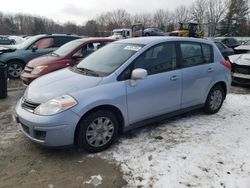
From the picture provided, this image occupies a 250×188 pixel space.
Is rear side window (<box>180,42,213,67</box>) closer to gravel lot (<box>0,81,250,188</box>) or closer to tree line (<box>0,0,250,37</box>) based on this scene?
gravel lot (<box>0,81,250,188</box>)

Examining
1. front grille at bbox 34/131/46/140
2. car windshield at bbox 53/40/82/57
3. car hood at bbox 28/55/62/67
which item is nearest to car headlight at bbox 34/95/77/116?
front grille at bbox 34/131/46/140

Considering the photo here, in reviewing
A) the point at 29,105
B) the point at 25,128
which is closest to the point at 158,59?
the point at 29,105

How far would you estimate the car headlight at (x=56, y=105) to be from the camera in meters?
3.38

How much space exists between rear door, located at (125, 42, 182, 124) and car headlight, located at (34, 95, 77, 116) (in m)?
0.91

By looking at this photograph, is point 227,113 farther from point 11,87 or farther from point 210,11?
point 210,11

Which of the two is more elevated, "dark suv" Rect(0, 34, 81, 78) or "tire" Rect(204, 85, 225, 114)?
"dark suv" Rect(0, 34, 81, 78)

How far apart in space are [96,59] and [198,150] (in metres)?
2.30

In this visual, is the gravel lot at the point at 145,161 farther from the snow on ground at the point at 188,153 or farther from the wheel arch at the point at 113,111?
the wheel arch at the point at 113,111

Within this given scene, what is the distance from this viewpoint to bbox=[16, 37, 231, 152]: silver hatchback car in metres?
3.45

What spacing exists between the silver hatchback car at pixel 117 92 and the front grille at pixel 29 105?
11mm

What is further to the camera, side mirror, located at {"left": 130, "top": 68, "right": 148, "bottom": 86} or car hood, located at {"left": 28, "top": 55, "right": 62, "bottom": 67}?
car hood, located at {"left": 28, "top": 55, "right": 62, "bottom": 67}

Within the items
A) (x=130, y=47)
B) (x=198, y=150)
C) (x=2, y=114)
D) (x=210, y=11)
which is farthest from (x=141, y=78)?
(x=210, y=11)

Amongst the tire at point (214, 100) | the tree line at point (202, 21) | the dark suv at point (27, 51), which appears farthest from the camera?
the tree line at point (202, 21)

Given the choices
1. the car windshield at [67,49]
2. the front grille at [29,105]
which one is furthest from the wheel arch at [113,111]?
the car windshield at [67,49]
